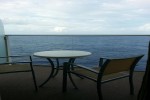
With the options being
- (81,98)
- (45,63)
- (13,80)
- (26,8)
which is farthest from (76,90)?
(26,8)

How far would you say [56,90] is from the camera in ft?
10.9

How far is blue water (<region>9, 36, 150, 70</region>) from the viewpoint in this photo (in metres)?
4.89

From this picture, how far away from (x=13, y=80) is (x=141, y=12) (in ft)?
14.6

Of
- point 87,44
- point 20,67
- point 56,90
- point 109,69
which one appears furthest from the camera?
point 87,44

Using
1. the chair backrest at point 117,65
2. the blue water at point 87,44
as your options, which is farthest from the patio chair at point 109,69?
the blue water at point 87,44

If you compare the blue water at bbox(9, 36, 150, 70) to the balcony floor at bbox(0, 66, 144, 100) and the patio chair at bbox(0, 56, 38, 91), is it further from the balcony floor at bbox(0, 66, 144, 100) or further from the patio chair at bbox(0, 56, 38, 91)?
the patio chair at bbox(0, 56, 38, 91)

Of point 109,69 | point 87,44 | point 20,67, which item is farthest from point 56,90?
point 87,44

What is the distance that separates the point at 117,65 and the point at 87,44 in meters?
2.68

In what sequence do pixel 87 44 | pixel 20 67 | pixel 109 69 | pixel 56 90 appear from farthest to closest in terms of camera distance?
pixel 87 44 → pixel 20 67 → pixel 56 90 → pixel 109 69

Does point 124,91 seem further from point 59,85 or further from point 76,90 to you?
point 59,85

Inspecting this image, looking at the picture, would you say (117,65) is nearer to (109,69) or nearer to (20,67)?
(109,69)

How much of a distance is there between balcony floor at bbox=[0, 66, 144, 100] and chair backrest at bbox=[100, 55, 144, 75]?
1.45ft

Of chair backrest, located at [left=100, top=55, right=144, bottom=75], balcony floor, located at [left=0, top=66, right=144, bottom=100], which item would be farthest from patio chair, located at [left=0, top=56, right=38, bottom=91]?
chair backrest, located at [left=100, top=55, right=144, bottom=75]

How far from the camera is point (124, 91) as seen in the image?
3248mm
